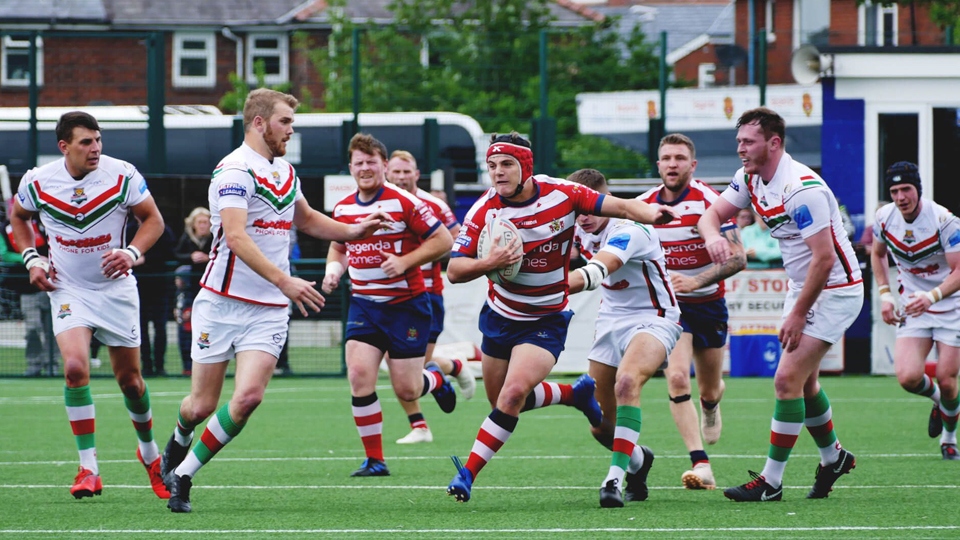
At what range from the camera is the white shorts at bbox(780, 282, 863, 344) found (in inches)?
317

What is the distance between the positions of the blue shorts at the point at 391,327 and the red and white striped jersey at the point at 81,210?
2.02 m

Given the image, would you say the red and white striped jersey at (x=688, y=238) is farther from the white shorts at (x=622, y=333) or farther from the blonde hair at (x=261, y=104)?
the blonde hair at (x=261, y=104)

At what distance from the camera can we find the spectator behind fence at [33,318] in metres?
17.9

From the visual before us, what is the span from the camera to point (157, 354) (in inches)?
711

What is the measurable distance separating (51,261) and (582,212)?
3139mm

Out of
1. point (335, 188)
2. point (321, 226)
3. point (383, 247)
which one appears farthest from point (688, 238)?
point (335, 188)

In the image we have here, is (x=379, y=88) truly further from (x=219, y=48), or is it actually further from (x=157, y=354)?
(x=219, y=48)

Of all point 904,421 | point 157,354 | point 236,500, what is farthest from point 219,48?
point 236,500

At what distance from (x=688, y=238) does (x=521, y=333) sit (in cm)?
179

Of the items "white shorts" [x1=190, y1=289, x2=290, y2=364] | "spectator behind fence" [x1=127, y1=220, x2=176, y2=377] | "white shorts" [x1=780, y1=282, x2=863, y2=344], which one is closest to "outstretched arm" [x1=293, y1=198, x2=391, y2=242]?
"white shorts" [x1=190, y1=289, x2=290, y2=364]

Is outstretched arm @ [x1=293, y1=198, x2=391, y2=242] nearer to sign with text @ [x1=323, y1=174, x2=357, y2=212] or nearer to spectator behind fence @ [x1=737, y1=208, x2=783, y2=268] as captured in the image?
spectator behind fence @ [x1=737, y1=208, x2=783, y2=268]

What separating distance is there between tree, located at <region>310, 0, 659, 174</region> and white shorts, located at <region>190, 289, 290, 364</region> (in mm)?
12848

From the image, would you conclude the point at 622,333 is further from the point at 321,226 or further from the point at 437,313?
the point at 437,313

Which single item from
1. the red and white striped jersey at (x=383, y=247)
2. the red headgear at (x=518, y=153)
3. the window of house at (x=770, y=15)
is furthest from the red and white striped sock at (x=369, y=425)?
the window of house at (x=770, y=15)
